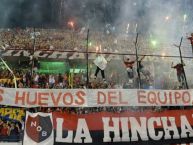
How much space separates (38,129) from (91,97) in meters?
1.80

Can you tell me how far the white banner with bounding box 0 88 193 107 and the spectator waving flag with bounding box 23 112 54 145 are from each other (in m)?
0.35

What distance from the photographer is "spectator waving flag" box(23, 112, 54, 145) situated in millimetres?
9336

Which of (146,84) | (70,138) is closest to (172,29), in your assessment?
(146,84)

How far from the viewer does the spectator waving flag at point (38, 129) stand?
368 inches

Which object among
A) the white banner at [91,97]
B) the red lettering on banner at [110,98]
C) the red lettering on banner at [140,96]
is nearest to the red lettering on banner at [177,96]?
the white banner at [91,97]

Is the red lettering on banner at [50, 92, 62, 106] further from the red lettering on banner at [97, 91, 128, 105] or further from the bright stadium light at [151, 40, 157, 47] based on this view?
the bright stadium light at [151, 40, 157, 47]

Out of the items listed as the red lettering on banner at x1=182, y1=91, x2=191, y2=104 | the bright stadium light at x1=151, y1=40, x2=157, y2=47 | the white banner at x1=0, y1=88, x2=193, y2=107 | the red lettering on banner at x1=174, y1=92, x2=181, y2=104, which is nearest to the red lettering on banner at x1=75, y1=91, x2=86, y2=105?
→ the white banner at x1=0, y1=88, x2=193, y2=107

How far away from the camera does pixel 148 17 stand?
3741 centimetres

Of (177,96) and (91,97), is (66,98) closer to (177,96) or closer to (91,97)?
(91,97)

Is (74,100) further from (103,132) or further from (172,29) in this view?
(172,29)

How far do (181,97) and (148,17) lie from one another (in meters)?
27.4

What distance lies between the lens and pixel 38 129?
31.3 ft

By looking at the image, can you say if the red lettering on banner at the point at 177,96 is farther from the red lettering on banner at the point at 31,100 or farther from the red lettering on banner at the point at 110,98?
the red lettering on banner at the point at 31,100

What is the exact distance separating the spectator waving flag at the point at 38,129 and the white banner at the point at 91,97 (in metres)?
0.35
